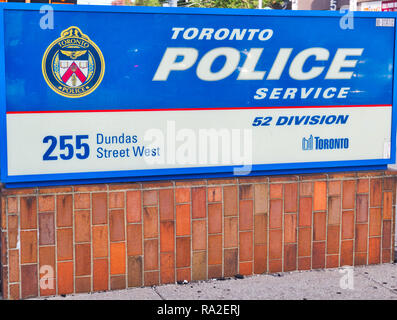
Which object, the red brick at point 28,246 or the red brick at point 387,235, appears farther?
the red brick at point 387,235

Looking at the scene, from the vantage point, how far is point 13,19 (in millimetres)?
4277

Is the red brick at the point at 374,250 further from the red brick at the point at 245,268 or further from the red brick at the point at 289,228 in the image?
the red brick at the point at 245,268

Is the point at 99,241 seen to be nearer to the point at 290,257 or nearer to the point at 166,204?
the point at 166,204

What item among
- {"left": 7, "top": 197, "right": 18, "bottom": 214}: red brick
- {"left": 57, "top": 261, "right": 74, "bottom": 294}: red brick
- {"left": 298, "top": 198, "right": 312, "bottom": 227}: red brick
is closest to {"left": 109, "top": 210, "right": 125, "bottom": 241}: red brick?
{"left": 57, "top": 261, "right": 74, "bottom": 294}: red brick

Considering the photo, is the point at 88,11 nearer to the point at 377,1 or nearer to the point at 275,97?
the point at 275,97

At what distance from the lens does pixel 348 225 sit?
535 cm

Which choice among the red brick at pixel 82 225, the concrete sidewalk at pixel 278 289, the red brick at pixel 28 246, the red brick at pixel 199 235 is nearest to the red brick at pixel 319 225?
the concrete sidewalk at pixel 278 289

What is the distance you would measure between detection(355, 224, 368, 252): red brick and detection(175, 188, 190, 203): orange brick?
170cm

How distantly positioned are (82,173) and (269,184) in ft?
5.42

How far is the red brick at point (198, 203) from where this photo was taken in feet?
16.0

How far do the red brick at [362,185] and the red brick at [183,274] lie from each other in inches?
70.5

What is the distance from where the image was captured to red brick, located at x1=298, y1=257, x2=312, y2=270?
521cm

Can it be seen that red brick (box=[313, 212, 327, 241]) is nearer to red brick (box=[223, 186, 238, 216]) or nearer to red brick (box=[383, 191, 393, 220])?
red brick (box=[383, 191, 393, 220])

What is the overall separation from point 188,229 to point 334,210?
1414mm
